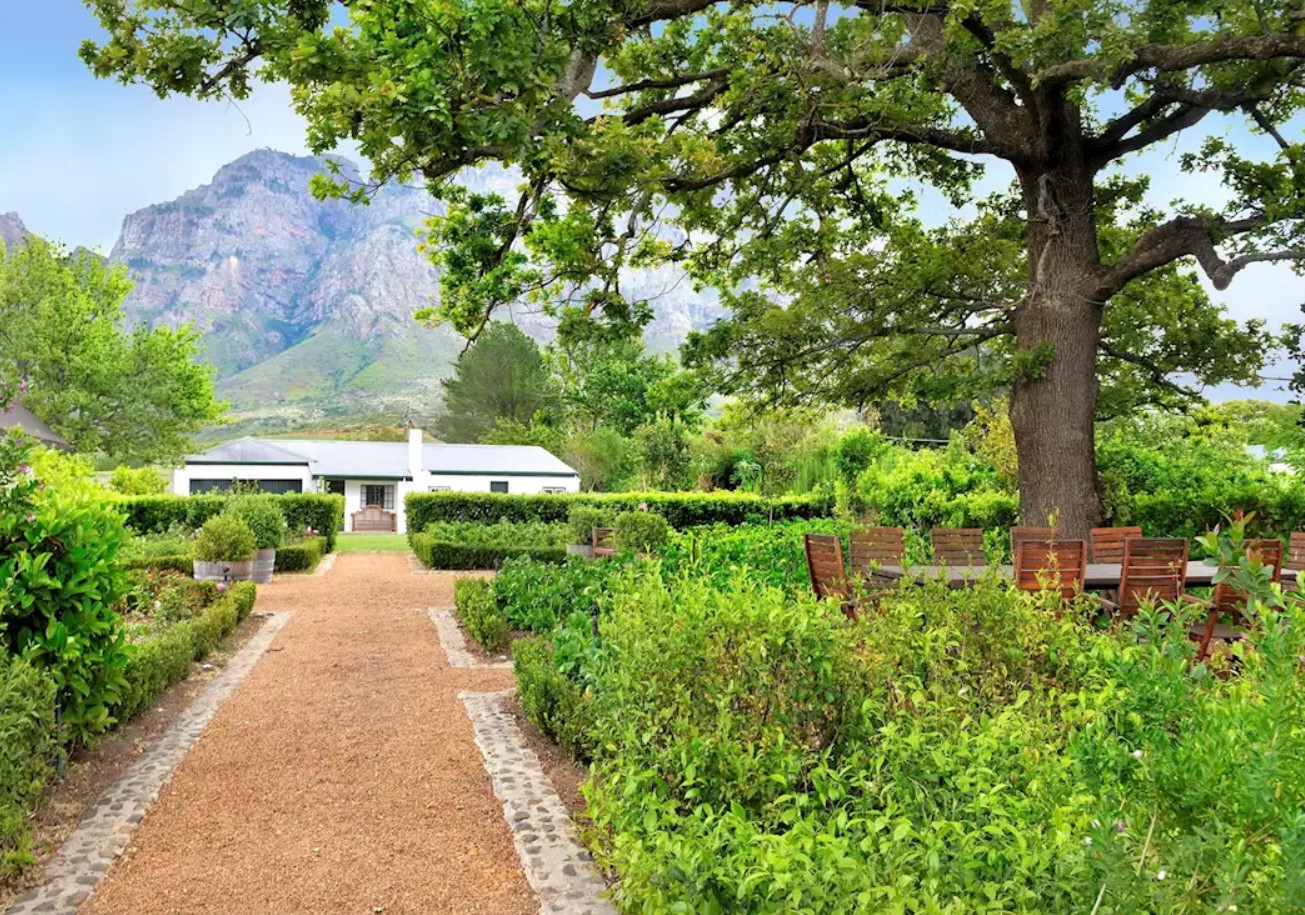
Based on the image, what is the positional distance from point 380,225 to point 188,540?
18734cm

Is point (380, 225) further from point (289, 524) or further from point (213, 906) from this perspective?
point (213, 906)

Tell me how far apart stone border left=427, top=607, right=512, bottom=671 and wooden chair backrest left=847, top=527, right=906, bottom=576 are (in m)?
3.13

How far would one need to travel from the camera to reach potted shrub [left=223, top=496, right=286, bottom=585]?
15.0 metres

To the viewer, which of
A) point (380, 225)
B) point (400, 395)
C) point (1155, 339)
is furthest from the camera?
point (380, 225)

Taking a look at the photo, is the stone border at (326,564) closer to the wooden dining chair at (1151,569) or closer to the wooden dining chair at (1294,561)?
the wooden dining chair at (1151,569)

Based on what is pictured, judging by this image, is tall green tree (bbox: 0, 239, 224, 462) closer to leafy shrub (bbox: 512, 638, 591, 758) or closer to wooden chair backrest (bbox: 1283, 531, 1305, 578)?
leafy shrub (bbox: 512, 638, 591, 758)

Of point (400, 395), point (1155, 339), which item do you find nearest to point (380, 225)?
point (400, 395)

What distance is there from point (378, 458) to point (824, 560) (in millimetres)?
38559

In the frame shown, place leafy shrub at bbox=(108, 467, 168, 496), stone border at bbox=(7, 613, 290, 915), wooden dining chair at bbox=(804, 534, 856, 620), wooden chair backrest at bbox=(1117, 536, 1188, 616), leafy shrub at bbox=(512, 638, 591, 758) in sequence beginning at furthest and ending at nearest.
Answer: leafy shrub at bbox=(108, 467, 168, 496)
wooden dining chair at bbox=(804, 534, 856, 620)
wooden chair backrest at bbox=(1117, 536, 1188, 616)
leafy shrub at bbox=(512, 638, 591, 758)
stone border at bbox=(7, 613, 290, 915)

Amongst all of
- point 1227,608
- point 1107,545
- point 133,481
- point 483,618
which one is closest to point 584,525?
point 483,618

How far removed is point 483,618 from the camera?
8.60m

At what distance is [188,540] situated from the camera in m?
17.2

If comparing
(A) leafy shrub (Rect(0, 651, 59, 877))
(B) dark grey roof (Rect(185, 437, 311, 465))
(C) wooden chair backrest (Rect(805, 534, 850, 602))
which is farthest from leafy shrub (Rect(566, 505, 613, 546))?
(B) dark grey roof (Rect(185, 437, 311, 465))

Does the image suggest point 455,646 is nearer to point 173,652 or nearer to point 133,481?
point 173,652
